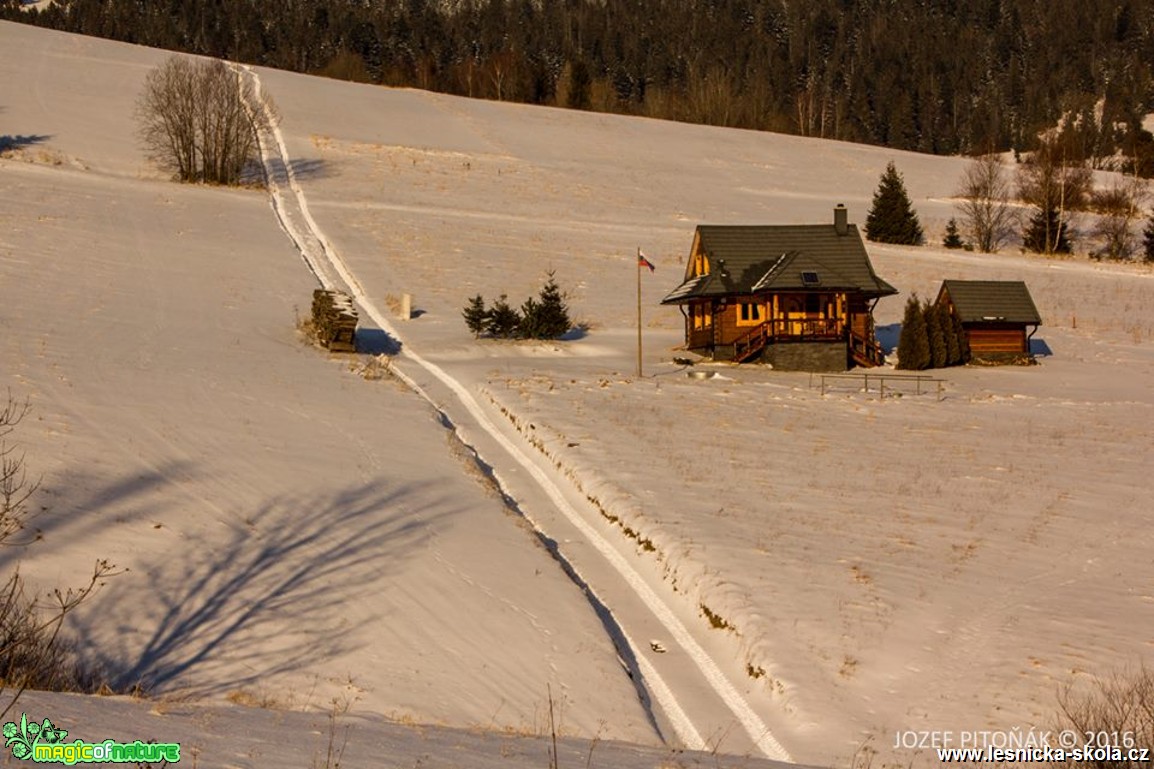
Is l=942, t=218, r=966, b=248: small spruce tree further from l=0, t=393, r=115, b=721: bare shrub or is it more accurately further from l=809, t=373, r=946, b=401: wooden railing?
l=0, t=393, r=115, b=721: bare shrub

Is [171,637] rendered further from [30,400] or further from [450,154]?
[450,154]

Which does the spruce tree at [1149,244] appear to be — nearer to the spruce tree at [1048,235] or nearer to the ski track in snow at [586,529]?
the spruce tree at [1048,235]

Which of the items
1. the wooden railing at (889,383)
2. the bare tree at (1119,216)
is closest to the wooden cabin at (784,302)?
the wooden railing at (889,383)

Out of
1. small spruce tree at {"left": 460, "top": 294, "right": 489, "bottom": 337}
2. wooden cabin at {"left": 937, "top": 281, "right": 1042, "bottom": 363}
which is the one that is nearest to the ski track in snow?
small spruce tree at {"left": 460, "top": 294, "right": 489, "bottom": 337}

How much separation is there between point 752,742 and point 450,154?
3195 inches

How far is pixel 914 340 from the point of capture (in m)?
48.3

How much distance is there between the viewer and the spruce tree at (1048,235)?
266 feet

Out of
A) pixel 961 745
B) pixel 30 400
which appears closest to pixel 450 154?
pixel 30 400

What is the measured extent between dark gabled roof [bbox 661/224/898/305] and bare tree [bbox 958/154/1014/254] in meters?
29.9

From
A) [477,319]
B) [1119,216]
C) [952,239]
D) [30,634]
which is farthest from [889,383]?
[1119,216]

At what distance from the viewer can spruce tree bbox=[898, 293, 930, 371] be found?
158 ft

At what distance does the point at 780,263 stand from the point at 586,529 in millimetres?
27885

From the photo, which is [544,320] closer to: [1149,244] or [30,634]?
[30,634]

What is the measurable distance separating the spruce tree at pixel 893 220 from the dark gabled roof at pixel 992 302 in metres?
25.8
